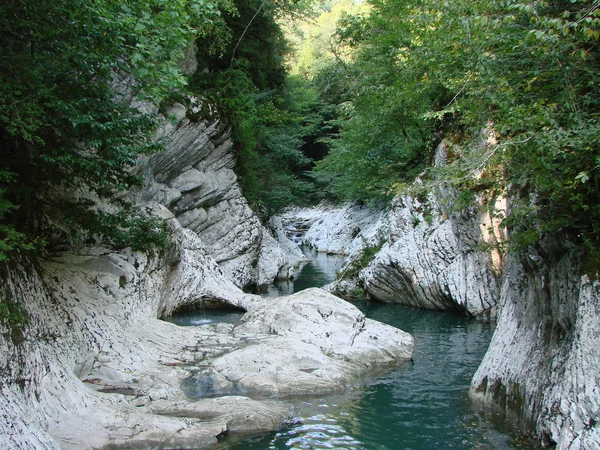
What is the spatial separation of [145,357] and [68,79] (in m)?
4.98

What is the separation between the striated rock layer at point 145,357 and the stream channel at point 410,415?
1.29ft

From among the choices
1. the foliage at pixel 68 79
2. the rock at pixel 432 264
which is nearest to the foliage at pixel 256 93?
the rock at pixel 432 264

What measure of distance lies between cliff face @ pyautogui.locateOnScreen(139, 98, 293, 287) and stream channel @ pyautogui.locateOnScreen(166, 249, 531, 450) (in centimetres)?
930

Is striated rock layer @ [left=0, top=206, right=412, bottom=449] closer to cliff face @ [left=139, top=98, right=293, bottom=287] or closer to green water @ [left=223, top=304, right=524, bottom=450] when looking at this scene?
green water @ [left=223, top=304, right=524, bottom=450]

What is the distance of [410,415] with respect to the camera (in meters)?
7.97

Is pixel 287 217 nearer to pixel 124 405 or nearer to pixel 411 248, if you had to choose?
pixel 411 248

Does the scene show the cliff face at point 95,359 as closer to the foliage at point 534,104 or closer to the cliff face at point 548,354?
the cliff face at point 548,354

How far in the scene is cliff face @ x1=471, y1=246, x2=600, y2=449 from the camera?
5602mm

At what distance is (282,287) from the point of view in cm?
2173

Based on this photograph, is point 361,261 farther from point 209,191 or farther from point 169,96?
point 169,96

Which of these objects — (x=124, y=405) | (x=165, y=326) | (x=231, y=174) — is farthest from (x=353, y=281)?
(x=124, y=405)

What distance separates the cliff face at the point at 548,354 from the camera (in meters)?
5.60

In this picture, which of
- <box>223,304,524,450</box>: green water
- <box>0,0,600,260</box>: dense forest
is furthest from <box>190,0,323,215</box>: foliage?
<box>223,304,524,450</box>: green water

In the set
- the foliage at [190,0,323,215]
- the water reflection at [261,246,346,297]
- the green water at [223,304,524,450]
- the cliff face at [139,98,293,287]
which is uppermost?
the foliage at [190,0,323,215]
